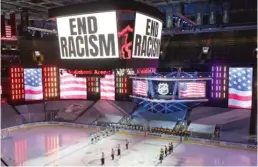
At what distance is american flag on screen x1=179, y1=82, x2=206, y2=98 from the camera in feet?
94.7

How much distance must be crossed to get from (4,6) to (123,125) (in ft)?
55.0

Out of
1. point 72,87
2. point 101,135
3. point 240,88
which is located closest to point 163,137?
point 101,135

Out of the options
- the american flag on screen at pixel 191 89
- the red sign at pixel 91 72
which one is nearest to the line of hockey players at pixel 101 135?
the american flag on screen at pixel 191 89

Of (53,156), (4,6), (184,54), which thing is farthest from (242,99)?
(4,6)

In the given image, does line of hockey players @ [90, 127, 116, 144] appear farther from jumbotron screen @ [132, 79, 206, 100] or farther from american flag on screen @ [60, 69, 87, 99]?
american flag on screen @ [60, 69, 87, 99]

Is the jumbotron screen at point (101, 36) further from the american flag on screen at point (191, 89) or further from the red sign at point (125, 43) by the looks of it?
the american flag on screen at point (191, 89)

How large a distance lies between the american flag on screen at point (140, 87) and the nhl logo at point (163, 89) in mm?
1638

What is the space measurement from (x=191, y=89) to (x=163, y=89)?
9.33 feet

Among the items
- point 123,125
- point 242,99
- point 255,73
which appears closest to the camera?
point 255,73

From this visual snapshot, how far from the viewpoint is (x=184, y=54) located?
108 feet

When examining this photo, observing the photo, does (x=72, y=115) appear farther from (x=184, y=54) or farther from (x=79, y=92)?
(x=184, y=54)

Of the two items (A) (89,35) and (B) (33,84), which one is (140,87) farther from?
(A) (89,35)

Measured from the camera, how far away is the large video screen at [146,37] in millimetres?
10023

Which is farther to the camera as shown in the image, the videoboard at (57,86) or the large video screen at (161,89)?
the videoboard at (57,86)
